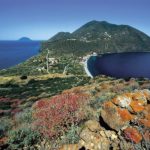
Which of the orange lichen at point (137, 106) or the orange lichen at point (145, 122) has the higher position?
the orange lichen at point (137, 106)

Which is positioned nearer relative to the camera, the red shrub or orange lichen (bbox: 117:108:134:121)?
orange lichen (bbox: 117:108:134:121)

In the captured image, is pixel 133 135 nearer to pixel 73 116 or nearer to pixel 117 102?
pixel 117 102

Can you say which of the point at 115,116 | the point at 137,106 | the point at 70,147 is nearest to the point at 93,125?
the point at 115,116

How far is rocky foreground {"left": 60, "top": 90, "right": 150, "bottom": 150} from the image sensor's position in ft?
33.5

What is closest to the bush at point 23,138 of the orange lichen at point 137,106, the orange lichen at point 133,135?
the orange lichen at point 133,135

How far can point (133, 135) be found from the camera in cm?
1026

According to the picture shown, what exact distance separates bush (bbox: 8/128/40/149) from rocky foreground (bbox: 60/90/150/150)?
2228 mm

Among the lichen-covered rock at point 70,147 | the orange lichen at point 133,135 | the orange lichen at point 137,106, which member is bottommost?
the lichen-covered rock at point 70,147

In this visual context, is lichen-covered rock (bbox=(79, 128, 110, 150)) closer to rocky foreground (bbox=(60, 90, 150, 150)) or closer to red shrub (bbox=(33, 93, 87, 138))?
rocky foreground (bbox=(60, 90, 150, 150))

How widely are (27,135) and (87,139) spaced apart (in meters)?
3.07

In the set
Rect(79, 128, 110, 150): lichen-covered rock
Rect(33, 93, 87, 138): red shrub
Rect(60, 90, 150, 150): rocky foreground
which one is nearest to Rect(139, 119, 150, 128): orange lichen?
Rect(60, 90, 150, 150): rocky foreground

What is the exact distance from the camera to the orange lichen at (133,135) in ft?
33.1

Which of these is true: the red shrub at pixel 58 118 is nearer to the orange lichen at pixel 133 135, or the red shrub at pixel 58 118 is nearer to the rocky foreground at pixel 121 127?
the rocky foreground at pixel 121 127

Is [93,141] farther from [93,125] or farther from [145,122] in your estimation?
[145,122]
